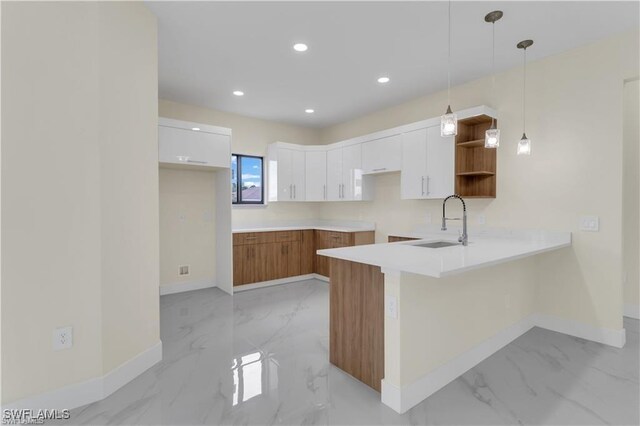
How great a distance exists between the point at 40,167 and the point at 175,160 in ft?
→ 7.02

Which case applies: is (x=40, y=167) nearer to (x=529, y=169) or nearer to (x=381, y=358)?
(x=381, y=358)

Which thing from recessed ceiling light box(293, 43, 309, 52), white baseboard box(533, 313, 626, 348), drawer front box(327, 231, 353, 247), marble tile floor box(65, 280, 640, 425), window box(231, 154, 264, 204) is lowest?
marble tile floor box(65, 280, 640, 425)

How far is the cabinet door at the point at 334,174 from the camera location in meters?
5.16

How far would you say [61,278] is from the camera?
1.88 metres

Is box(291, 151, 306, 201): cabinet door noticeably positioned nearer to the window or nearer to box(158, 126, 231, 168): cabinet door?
the window

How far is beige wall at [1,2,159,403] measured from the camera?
175 centimetres

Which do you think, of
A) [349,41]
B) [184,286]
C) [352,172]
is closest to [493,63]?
[349,41]

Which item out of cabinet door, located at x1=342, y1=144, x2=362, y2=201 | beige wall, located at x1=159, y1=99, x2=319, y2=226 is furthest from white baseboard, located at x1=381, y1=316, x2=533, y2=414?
beige wall, located at x1=159, y1=99, x2=319, y2=226

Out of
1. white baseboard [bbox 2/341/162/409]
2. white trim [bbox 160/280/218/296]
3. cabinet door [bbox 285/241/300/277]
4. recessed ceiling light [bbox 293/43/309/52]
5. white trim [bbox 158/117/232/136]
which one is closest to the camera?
white baseboard [bbox 2/341/162/409]

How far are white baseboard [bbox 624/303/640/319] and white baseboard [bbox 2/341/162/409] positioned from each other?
4.89 m

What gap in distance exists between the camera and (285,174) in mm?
5305

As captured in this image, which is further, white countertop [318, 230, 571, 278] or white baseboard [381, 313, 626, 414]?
white baseboard [381, 313, 626, 414]

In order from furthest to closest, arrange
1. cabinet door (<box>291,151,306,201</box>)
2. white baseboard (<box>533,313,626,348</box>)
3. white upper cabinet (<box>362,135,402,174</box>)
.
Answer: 1. cabinet door (<box>291,151,306,201</box>)
2. white upper cabinet (<box>362,135,402,174</box>)
3. white baseboard (<box>533,313,626,348</box>)

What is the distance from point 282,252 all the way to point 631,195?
4.43m
